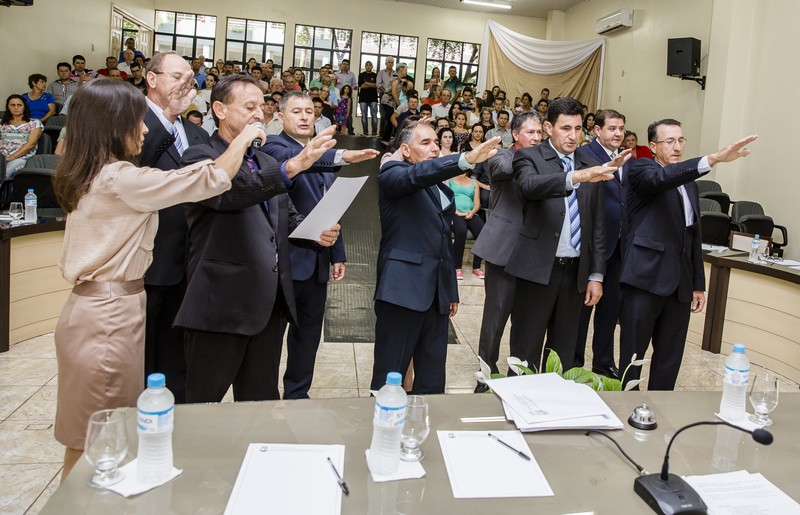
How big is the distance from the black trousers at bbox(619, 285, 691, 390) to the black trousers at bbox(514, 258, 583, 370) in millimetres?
256

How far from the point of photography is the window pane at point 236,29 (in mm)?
16344

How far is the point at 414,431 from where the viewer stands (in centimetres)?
147

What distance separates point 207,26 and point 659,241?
15.4 metres

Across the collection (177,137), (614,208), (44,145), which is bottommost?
(614,208)

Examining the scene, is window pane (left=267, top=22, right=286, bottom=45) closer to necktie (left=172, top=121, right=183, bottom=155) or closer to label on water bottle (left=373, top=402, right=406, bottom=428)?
necktie (left=172, top=121, right=183, bottom=155)

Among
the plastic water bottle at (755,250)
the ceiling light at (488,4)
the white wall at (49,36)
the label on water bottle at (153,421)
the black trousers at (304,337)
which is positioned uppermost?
the ceiling light at (488,4)

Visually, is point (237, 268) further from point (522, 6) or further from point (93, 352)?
point (522, 6)

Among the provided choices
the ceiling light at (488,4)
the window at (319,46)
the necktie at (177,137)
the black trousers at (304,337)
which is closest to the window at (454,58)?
the ceiling light at (488,4)

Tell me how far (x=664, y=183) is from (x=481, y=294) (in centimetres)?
289

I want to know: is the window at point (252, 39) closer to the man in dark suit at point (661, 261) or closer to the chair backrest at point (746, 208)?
the chair backrest at point (746, 208)

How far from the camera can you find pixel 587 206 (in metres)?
3.25

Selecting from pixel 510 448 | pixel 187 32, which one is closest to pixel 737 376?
pixel 510 448

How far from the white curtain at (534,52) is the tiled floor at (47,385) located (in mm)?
10200

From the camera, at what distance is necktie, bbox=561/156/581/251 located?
3207 mm
